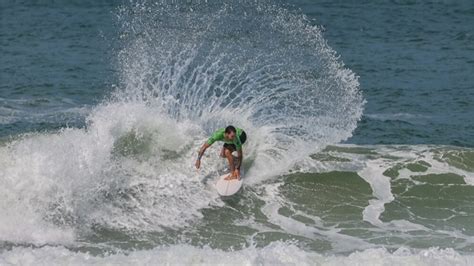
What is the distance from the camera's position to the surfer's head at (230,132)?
1534 cm

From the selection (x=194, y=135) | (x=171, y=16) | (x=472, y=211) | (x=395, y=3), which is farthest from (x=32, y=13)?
(x=472, y=211)

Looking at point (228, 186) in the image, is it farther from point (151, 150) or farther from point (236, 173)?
point (151, 150)

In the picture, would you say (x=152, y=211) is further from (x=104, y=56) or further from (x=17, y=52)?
(x=17, y=52)

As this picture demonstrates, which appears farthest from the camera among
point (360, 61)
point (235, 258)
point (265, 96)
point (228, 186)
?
point (360, 61)

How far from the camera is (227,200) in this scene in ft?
52.4

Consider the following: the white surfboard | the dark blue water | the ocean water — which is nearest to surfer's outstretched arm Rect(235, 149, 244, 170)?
the white surfboard

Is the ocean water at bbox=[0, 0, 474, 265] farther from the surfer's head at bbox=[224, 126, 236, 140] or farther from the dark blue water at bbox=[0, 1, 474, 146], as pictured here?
the surfer's head at bbox=[224, 126, 236, 140]

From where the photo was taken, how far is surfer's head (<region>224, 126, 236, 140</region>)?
15336 mm

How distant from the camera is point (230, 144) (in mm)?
15672

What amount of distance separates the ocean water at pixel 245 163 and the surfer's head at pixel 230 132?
3.72 feet

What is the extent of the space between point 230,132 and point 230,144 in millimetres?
373

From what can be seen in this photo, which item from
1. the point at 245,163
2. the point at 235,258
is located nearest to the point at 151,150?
the point at 245,163

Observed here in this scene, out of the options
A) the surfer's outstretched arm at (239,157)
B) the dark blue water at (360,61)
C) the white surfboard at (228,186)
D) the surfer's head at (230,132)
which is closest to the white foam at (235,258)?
the surfer's head at (230,132)

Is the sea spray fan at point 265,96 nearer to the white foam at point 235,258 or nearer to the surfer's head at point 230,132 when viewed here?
the surfer's head at point 230,132
